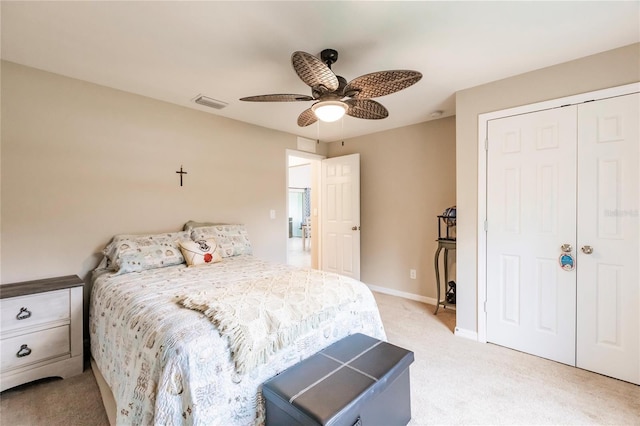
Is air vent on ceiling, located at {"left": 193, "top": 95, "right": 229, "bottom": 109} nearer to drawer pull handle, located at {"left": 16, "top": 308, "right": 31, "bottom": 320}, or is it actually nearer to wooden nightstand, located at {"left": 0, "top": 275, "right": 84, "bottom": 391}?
wooden nightstand, located at {"left": 0, "top": 275, "right": 84, "bottom": 391}

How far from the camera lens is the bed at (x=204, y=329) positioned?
47.7 inches

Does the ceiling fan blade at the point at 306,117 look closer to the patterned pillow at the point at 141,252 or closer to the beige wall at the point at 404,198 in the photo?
the patterned pillow at the point at 141,252

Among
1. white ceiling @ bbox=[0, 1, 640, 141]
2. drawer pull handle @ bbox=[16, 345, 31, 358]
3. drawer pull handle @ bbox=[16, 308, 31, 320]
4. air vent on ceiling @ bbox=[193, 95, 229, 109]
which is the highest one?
white ceiling @ bbox=[0, 1, 640, 141]

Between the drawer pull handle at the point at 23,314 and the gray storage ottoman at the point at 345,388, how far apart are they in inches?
74.9

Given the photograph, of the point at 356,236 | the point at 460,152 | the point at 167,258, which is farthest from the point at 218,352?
the point at 356,236

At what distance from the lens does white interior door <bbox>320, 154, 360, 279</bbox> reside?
14.2 ft

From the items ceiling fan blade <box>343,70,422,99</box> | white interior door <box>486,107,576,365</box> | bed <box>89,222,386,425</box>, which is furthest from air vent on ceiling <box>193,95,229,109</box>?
white interior door <box>486,107,576,365</box>

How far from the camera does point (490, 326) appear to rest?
2.66 metres

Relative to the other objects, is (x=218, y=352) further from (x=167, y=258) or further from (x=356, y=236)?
(x=356, y=236)

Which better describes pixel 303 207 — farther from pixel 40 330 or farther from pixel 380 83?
pixel 380 83

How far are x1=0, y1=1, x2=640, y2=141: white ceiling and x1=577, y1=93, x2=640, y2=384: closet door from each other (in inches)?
22.7

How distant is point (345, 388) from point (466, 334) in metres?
2.03

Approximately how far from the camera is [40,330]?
2.05 m

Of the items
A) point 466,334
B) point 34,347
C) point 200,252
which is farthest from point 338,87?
point 34,347
